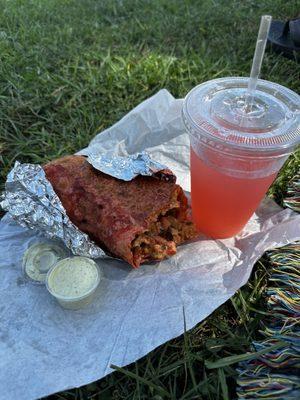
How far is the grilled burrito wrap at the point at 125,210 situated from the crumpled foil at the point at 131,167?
0.09 ft

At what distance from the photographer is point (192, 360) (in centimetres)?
147

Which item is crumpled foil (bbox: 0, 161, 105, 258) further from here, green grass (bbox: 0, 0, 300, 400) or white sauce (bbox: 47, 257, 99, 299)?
green grass (bbox: 0, 0, 300, 400)

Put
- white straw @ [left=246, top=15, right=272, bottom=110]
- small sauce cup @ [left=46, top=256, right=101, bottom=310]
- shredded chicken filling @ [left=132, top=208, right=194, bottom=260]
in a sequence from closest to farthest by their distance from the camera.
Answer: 1. white straw @ [left=246, top=15, right=272, bottom=110]
2. small sauce cup @ [left=46, top=256, right=101, bottom=310]
3. shredded chicken filling @ [left=132, top=208, right=194, bottom=260]

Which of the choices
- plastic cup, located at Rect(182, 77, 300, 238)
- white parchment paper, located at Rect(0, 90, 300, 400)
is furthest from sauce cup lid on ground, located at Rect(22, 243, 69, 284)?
plastic cup, located at Rect(182, 77, 300, 238)

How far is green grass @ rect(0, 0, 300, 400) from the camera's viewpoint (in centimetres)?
146

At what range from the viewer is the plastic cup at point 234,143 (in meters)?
1.55

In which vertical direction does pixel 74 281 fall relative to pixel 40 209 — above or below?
below

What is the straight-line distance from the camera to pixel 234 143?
153 centimetres

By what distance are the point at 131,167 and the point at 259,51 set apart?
0.67 metres

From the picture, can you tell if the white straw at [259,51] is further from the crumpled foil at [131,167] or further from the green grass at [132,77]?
the green grass at [132,77]

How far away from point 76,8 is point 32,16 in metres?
0.45

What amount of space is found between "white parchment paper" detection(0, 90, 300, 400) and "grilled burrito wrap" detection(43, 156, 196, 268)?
0.33 feet

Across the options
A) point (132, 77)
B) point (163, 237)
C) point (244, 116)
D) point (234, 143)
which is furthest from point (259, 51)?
point (132, 77)

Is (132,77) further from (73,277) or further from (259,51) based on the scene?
(73,277)
